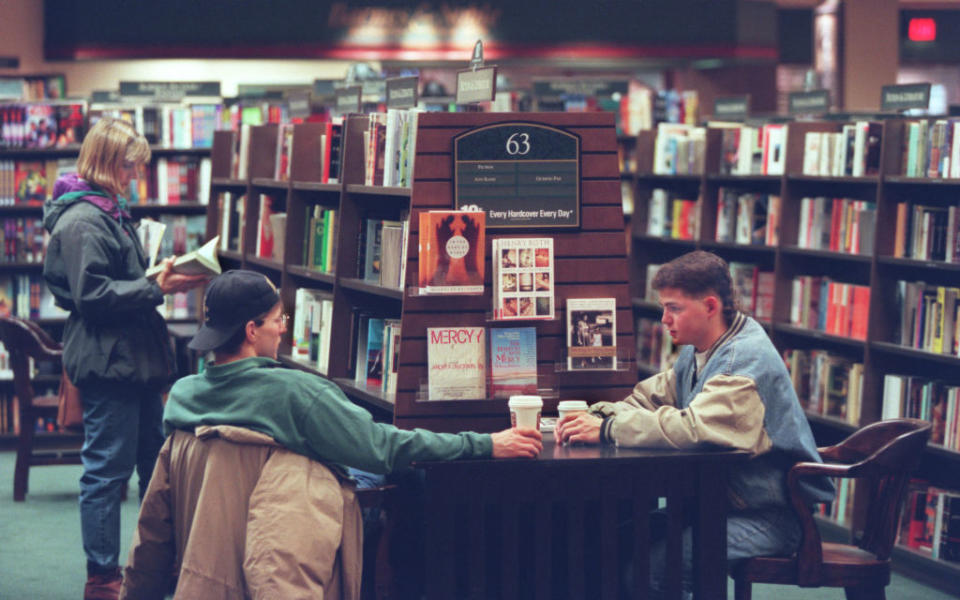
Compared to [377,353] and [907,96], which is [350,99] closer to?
[377,353]

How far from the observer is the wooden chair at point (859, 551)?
3291 millimetres

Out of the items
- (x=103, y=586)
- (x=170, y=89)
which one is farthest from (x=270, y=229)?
(x=170, y=89)

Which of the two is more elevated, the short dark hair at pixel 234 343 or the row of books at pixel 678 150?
the row of books at pixel 678 150

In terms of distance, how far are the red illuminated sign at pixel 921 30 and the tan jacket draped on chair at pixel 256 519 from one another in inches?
498

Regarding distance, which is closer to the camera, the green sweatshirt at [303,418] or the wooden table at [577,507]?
the green sweatshirt at [303,418]

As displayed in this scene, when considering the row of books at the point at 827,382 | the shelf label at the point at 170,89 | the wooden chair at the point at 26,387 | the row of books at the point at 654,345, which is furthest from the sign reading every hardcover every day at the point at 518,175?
the shelf label at the point at 170,89

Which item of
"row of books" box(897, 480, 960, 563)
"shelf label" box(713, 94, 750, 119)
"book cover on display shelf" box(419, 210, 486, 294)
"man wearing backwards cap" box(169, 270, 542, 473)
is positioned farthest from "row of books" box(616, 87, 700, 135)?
"man wearing backwards cap" box(169, 270, 542, 473)

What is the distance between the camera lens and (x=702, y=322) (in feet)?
10.8

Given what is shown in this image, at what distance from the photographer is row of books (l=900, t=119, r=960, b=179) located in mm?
5207

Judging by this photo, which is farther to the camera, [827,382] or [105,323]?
[827,382]

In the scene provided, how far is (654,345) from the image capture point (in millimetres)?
8070

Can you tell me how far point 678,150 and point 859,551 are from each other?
4.64 m

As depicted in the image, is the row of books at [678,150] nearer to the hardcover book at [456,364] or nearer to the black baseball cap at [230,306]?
the hardcover book at [456,364]

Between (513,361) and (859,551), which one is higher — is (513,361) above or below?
above
